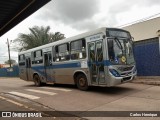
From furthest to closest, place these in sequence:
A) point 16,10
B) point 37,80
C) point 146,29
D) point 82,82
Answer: point 146,29, point 37,80, point 82,82, point 16,10

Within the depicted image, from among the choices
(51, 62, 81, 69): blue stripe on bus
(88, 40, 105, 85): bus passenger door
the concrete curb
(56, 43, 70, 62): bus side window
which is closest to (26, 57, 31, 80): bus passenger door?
(51, 62, 81, 69): blue stripe on bus

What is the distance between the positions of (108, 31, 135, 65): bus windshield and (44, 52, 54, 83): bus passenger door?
554 centimetres

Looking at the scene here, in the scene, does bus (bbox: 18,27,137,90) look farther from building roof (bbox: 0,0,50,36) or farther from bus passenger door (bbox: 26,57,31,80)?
building roof (bbox: 0,0,50,36)

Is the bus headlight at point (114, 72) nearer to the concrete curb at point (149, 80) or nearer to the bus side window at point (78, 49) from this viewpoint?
the bus side window at point (78, 49)

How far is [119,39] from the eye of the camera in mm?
11484

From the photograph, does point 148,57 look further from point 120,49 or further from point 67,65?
point 67,65

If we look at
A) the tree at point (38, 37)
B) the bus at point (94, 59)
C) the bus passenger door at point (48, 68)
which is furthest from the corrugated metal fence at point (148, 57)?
the tree at point (38, 37)

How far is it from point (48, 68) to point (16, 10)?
839cm

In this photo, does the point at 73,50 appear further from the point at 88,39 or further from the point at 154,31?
the point at 154,31

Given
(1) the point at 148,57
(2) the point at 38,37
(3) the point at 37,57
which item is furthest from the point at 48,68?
(2) the point at 38,37

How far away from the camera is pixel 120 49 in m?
11.4

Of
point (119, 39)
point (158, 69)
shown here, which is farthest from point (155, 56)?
point (119, 39)

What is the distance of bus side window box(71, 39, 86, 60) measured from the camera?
1237 cm

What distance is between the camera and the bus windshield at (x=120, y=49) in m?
11.0
